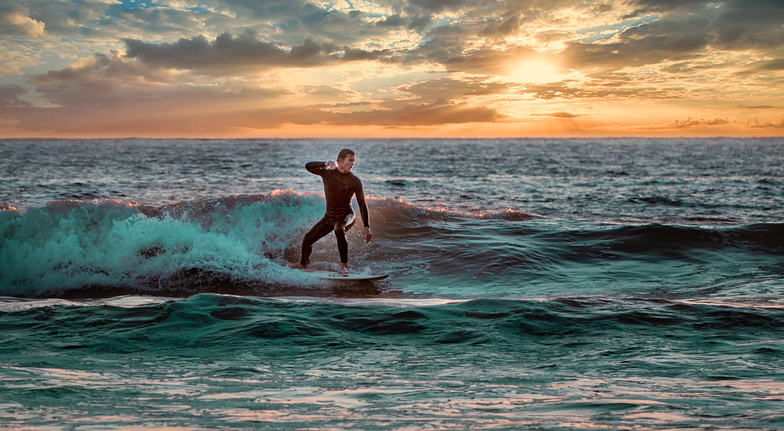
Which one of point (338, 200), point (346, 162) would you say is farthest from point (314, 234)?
point (346, 162)

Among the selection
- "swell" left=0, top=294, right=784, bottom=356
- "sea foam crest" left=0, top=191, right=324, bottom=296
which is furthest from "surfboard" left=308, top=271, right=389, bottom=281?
"swell" left=0, top=294, right=784, bottom=356

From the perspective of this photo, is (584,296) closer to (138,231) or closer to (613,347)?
(613,347)

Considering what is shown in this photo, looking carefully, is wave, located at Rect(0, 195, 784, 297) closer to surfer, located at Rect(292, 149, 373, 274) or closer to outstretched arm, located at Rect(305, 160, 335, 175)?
surfer, located at Rect(292, 149, 373, 274)

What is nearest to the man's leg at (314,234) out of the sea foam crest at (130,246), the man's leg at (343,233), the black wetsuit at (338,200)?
the black wetsuit at (338,200)

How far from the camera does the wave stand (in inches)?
430

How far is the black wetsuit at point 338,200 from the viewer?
Answer: 34.9 ft

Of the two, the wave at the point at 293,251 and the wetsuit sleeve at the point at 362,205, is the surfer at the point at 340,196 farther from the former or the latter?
the wave at the point at 293,251

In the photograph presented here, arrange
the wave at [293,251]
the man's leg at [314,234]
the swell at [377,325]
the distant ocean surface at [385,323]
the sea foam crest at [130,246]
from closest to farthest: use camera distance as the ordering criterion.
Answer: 1. the distant ocean surface at [385,323]
2. the swell at [377,325]
3. the wave at [293,251]
4. the sea foam crest at [130,246]
5. the man's leg at [314,234]

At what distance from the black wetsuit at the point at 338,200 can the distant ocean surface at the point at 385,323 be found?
96cm

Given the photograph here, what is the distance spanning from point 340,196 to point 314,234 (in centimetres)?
103

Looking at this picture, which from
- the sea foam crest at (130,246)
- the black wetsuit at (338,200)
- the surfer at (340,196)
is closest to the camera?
the surfer at (340,196)

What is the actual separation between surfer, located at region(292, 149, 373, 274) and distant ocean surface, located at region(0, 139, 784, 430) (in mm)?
937

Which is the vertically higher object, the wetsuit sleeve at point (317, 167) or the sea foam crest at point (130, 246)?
the wetsuit sleeve at point (317, 167)

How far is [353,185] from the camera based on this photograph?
1077cm
